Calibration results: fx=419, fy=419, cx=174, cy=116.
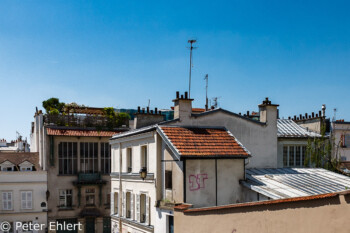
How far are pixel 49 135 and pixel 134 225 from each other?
651 inches

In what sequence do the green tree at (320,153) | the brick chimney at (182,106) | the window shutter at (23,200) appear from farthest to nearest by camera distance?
the window shutter at (23,200) < the green tree at (320,153) < the brick chimney at (182,106)

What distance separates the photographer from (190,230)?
48.1 feet

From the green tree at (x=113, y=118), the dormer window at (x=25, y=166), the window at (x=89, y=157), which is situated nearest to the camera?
the dormer window at (x=25, y=166)

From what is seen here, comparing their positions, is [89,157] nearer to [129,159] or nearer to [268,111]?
[129,159]

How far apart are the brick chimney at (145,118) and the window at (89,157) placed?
41.9ft

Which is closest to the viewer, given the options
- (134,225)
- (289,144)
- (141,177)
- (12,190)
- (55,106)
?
(141,177)

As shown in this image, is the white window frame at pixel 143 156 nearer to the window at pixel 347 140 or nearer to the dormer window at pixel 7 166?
the dormer window at pixel 7 166

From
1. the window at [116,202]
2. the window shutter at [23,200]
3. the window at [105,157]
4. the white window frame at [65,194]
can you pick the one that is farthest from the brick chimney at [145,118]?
the window shutter at [23,200]

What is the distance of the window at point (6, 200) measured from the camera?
1382 inches

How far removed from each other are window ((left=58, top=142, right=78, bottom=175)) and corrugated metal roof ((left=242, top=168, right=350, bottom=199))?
795 inches

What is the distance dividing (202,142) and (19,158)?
25124mm

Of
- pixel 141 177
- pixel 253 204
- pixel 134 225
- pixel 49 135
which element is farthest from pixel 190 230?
pixel 49 135

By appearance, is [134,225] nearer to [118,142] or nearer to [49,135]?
[118,142]

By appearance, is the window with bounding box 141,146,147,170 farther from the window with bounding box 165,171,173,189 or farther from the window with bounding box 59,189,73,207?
the window with bounding box 59,189,73,207
